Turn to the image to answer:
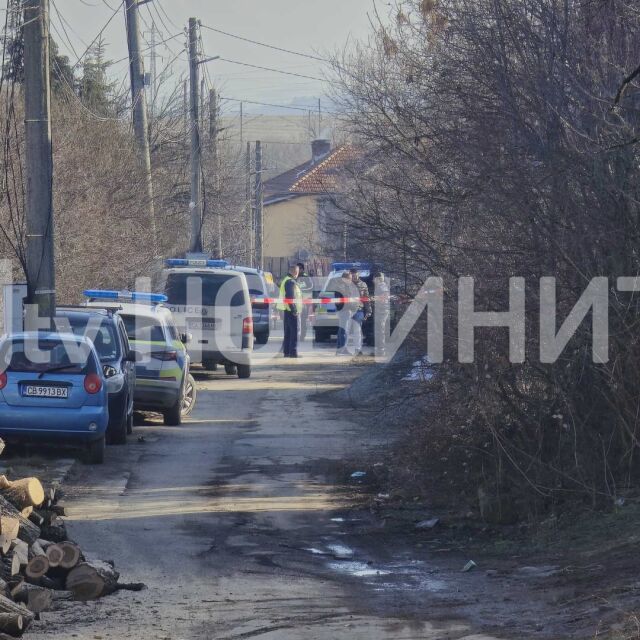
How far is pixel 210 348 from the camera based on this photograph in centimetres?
2411

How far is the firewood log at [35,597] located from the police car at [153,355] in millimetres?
9671

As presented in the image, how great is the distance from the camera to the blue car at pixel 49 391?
13250 mm

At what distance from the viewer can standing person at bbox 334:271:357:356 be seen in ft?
99.1

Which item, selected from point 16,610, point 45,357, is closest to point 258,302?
point 45,357

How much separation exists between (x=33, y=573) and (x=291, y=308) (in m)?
19.8

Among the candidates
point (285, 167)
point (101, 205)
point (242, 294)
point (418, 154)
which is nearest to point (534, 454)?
point (418, 154)

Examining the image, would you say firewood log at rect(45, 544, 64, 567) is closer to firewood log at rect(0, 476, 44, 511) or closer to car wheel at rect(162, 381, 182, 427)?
firewood log at rect(0, 476, 44, 511)

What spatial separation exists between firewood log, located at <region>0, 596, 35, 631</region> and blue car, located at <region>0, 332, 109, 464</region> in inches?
253

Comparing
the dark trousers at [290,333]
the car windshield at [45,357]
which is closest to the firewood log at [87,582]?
the car windshield at [45,357]

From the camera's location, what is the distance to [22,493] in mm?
9211

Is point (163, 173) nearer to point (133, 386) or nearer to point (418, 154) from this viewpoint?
point (133, 386)

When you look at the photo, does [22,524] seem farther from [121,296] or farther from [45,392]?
[121,296]

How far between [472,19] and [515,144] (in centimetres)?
146

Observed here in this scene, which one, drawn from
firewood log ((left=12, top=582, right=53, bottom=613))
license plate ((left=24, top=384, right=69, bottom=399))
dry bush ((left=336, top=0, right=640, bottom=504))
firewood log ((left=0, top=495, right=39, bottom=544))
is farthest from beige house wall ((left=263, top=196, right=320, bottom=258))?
firewood log ((left=12, top=582, right=53, bottom=613))
